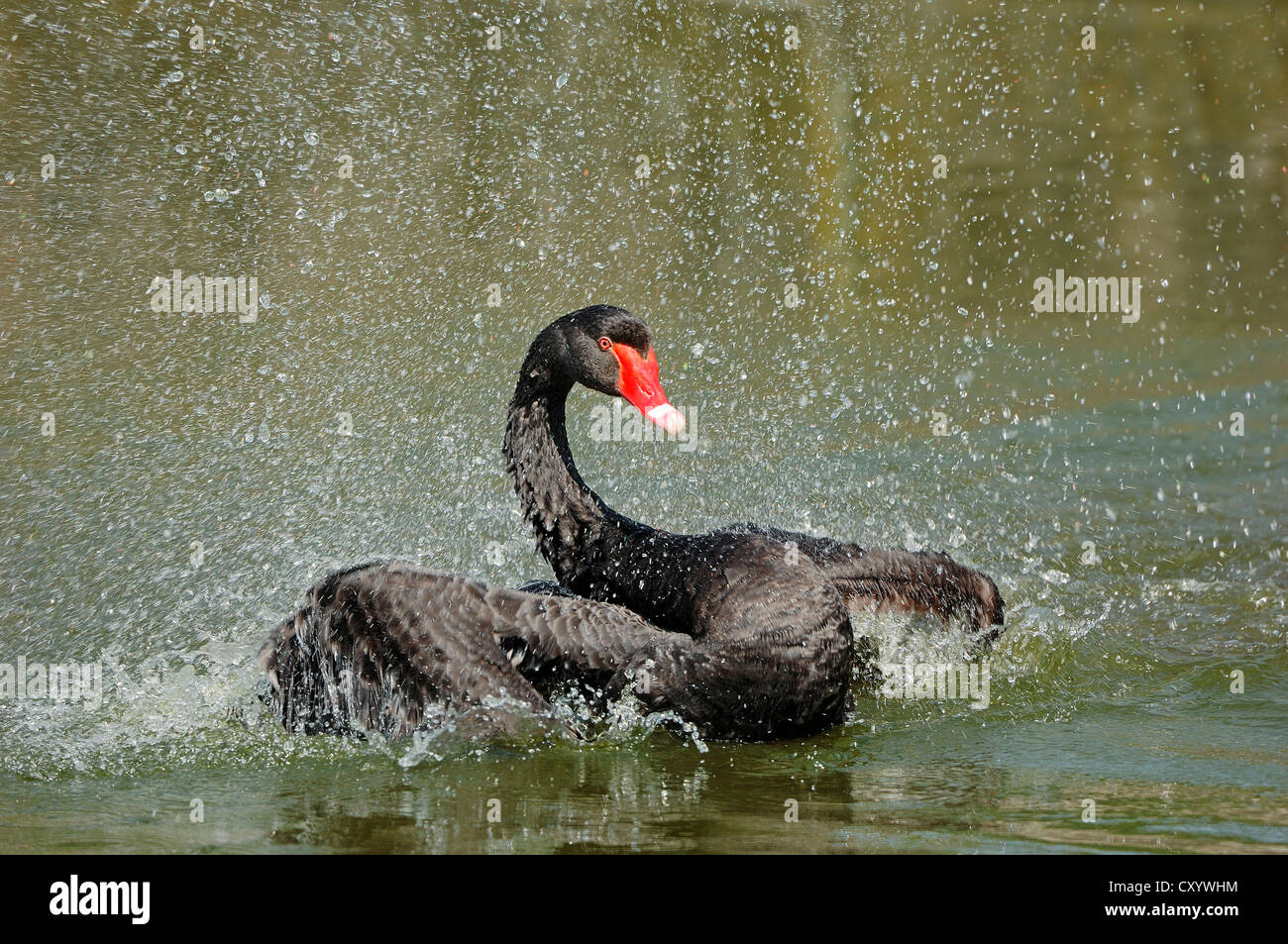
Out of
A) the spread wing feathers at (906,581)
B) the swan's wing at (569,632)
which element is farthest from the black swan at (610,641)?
the spread wing feathers at (906,581)

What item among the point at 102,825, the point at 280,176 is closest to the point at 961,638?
the point at 102,825

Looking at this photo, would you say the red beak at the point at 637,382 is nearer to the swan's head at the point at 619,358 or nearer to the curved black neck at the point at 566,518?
the swan's head at the point at 619,358

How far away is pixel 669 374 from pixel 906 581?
506cm

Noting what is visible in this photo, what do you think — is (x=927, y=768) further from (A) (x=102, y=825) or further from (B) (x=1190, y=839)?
(A) (x=102, y=825)

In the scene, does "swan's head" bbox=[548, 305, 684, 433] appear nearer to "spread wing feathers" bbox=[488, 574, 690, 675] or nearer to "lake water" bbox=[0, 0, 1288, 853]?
"spread wing feathers" bbox=[488, 574, 690, 675]

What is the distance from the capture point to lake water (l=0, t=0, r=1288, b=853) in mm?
4699

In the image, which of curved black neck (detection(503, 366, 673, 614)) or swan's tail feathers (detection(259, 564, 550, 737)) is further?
curved black neck (detection(503, 366, 673, 614))

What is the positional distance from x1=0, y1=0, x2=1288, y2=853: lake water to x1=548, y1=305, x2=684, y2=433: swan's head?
1437 millimetres

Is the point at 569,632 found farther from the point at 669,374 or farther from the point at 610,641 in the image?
the point at 669,374

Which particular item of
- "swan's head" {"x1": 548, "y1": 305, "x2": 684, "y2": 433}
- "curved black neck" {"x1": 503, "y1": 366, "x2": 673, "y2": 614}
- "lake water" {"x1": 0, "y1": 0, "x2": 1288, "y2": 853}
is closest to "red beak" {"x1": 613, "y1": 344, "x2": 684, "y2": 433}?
"swan's head" {"x1": 548, "y1": 305, "x2": 684, "y2": 433}

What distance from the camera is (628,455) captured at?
30.2ft

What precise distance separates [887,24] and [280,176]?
7.95 m

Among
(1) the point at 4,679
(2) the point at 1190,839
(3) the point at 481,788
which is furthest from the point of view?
(1) the point at 4,679

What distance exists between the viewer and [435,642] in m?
4.79
